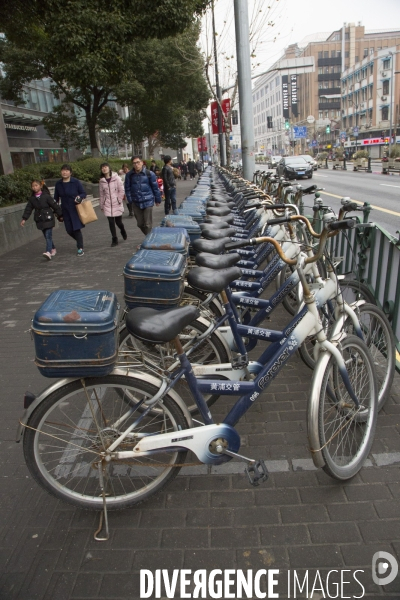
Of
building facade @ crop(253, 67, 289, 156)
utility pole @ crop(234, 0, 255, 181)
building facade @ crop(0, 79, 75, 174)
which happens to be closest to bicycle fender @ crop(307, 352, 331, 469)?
utility pole @ crop(234, 0, 255, 181)

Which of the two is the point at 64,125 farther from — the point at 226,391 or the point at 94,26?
the point at 226,391

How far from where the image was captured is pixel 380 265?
4074mm

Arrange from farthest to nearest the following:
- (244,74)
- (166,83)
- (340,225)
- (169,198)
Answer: (166,83)
(169,198)
(244,74)
(340,225)

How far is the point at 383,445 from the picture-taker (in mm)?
3004

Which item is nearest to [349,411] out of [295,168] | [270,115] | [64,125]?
[64,125]

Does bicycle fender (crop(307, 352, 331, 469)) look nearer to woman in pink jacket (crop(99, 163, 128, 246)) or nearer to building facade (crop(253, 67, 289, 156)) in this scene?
woman in pink jacket (crop(99, 163, 128, 246))

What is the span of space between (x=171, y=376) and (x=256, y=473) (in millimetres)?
695

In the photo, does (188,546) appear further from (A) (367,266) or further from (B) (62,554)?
(A) (367,266)

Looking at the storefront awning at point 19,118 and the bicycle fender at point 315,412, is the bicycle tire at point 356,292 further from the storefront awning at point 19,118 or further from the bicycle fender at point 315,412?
the storefront awning at point 19,118

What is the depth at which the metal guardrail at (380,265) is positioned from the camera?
375 cm

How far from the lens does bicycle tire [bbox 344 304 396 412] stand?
3.20 meters

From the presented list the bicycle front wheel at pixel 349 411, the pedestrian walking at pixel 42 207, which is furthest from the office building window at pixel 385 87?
the bicycle front wheel at pixel 349 411

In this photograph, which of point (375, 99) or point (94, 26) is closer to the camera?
point (94, 26)

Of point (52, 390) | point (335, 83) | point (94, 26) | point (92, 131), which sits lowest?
point (52, 390)
